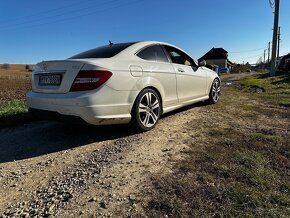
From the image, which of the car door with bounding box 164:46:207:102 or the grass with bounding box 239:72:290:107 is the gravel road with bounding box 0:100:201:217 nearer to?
the car door with bounding box 164:46:207:102

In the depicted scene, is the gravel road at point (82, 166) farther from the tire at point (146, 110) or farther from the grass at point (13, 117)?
the grass at point (13, 117)

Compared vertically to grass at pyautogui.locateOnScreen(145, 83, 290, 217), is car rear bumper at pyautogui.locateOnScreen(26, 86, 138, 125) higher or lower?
higher

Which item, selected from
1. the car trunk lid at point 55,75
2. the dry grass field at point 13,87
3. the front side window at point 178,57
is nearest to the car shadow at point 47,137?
the car trunk lid at point 55,75

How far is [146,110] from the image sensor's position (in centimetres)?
502

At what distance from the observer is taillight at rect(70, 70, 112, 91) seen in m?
4.30

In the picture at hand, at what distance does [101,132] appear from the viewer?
5137 millimetres

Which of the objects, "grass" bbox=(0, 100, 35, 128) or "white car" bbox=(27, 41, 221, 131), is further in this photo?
"grass" bbox=(0, 100, 35, 128)

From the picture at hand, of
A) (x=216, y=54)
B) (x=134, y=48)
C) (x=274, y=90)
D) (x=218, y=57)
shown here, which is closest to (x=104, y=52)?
(x=134, y=48)

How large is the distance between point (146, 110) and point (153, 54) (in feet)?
3.54

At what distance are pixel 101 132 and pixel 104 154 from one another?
3.77 ft

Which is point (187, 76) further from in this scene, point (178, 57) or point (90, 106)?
point (90, 106)

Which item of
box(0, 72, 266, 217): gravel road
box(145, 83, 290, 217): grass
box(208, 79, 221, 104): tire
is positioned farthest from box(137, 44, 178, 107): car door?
box(208, 79, 221, 104): tire

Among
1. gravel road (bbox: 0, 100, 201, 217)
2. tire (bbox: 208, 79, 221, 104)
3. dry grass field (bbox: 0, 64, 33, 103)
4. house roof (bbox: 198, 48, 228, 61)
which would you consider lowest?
dry grass field (bbox: 0, 64, 33, 103)

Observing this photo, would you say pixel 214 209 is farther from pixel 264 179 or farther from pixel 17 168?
pixel 17 168
